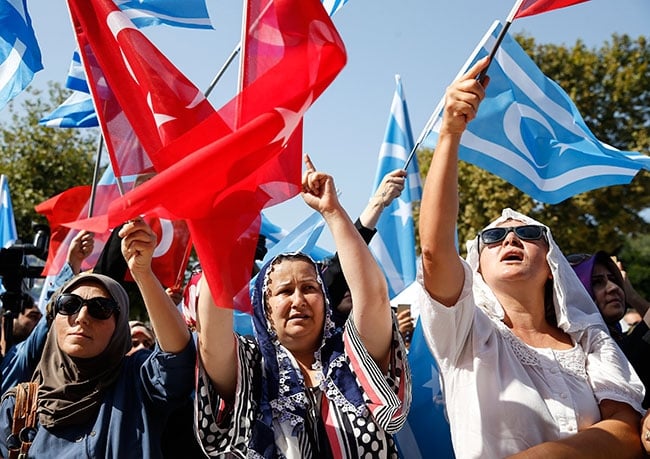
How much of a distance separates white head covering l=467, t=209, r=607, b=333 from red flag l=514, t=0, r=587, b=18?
34.0 inches

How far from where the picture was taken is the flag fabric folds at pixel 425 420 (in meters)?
3.54

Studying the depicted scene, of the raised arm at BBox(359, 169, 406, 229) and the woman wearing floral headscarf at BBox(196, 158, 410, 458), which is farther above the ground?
the raised arm at BBox(359, 169, 406, 229)

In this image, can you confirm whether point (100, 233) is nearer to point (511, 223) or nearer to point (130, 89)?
point (130, 89)

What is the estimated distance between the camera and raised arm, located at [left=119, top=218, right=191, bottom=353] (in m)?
2.69

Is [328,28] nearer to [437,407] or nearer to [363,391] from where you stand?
[363,391]

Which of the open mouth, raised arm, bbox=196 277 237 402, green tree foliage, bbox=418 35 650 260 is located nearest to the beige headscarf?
raised arm, bbox=196 277 237 402

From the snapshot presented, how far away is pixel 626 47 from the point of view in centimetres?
2133

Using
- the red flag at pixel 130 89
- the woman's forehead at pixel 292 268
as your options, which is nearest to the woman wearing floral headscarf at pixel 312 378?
the woman's forehead at pixel 292 268

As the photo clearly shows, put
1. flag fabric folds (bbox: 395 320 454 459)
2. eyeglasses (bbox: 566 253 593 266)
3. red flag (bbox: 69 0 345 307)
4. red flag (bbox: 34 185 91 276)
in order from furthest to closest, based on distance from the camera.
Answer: red flag (bbox: 34 185 91 276), eyeglasses (bbox: 566 253 593 266), flag fabric folds (bbox: 395 320 454 459), red flag (bbox: 69 0 345 307)

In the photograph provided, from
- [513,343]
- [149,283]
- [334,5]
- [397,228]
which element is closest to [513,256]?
[513,343]

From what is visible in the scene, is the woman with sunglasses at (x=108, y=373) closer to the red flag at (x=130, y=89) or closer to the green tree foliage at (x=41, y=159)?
the red flag at (x=130, y=89)

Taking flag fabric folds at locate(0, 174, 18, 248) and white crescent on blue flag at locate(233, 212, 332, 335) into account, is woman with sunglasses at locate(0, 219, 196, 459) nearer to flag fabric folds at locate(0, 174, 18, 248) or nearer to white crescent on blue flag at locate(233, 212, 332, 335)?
white crescent on blue flag at locate(233, 212, 332, 335)

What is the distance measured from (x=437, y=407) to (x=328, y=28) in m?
1.91

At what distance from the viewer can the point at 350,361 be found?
8.98 feet
